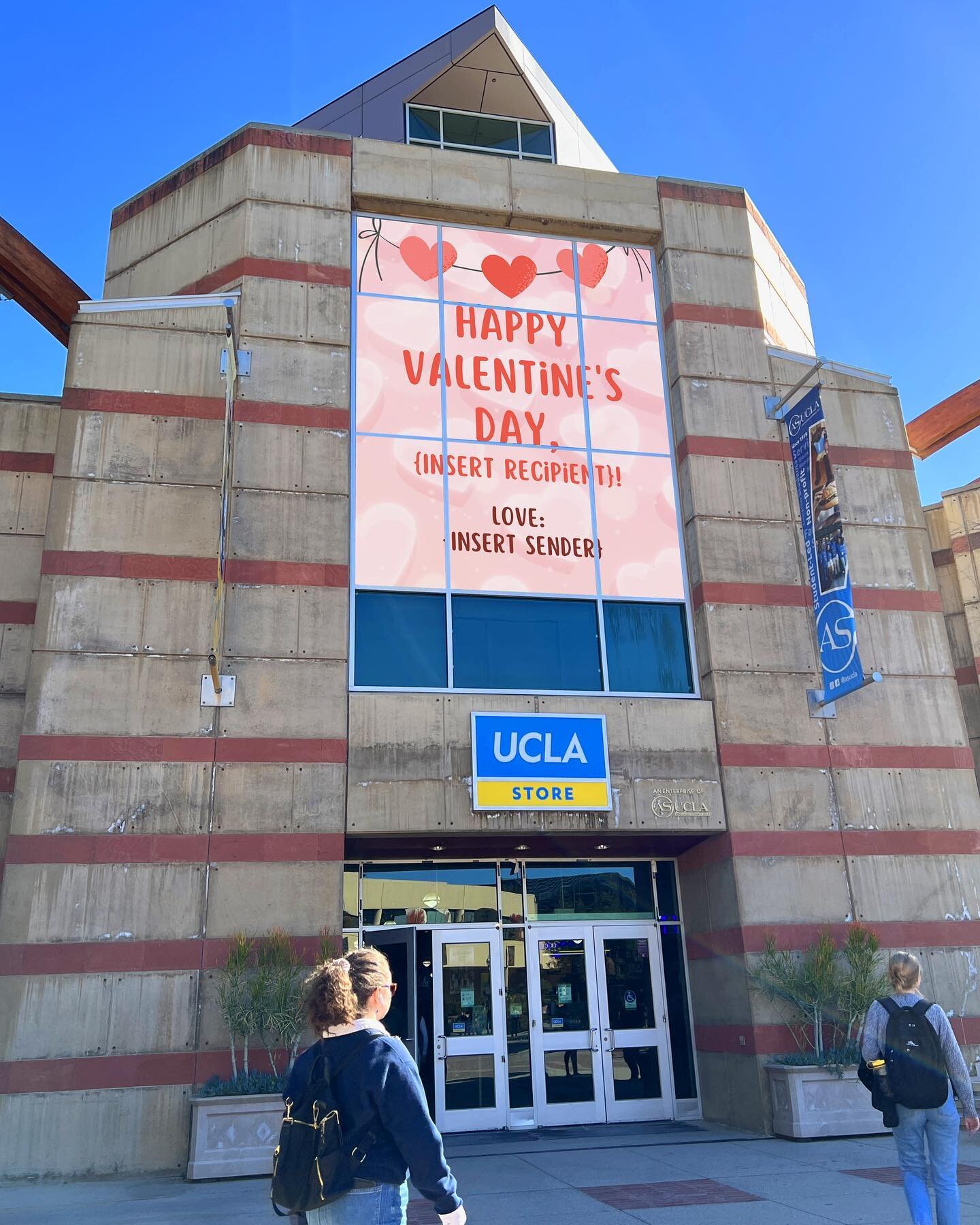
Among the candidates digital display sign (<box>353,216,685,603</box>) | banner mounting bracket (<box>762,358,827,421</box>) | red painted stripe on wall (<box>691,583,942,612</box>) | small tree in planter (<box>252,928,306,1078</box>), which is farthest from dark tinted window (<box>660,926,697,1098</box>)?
banner mounting bracket (<box>762,358,827,421</box>)

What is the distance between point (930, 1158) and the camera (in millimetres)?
6051

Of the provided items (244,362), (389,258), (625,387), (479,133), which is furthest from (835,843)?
(479,133)

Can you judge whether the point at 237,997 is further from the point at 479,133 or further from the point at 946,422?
the point at 479,133

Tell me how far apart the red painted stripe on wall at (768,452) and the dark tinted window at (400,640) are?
4473mm

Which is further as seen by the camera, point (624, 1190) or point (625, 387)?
point (625, 387)

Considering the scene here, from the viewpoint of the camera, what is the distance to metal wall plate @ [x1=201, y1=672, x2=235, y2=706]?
12.1 m

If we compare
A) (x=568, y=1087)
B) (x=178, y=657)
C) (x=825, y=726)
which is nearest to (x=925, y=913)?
(x=825, y=726)

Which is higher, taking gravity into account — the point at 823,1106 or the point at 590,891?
the point at 590,891

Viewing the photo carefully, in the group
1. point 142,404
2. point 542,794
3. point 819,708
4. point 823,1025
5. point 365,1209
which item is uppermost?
point 142,404

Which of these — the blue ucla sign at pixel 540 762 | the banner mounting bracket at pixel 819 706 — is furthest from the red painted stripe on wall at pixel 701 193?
the blue ucla sign at pixel 540 762

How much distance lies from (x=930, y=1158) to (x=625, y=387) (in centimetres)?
1137

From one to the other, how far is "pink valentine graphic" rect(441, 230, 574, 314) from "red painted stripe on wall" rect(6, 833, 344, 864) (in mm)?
8243

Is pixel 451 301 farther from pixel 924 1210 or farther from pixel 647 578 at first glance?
pixel 924 1210

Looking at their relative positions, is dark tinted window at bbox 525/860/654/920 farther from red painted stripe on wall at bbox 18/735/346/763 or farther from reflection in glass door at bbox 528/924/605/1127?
red painted stripe on wall at bbox 18/735/346/763
